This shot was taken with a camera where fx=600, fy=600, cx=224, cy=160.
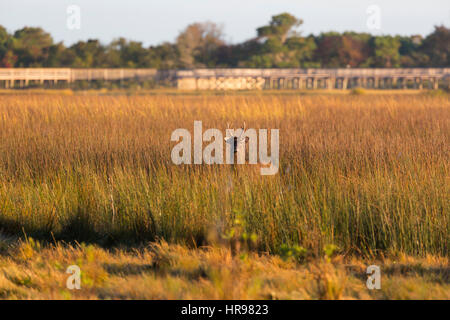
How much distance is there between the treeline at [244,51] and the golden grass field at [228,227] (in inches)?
2360

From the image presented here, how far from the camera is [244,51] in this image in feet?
266

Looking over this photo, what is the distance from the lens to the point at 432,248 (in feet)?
20.2

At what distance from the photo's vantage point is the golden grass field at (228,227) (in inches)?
200

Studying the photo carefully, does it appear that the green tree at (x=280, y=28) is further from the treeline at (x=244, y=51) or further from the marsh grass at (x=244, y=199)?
the marsh grass at (x=244, y=199)

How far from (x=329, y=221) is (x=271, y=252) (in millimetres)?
780

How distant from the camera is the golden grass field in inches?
200

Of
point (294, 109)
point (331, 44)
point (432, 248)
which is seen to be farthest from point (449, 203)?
point (331, 44)

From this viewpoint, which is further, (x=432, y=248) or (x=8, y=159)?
(x=8, y=159)

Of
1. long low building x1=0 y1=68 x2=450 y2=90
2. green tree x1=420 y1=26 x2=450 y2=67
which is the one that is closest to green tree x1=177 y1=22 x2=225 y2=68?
long low building x1=0 y1=68 x2=450 y2=90

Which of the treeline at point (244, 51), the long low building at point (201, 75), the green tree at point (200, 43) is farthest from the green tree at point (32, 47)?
the green tree at point (200, 43)

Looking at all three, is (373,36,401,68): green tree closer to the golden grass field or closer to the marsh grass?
the marsh grass

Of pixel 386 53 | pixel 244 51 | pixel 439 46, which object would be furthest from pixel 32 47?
pixel 439 46

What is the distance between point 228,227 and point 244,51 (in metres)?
76.6
